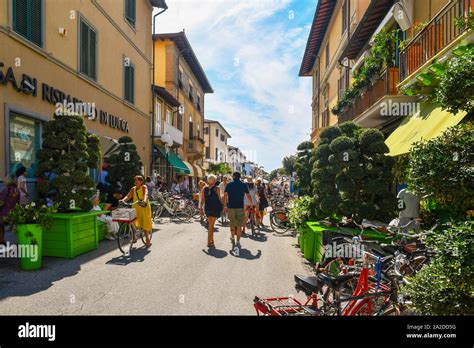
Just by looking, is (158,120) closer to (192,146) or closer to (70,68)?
(192,146)

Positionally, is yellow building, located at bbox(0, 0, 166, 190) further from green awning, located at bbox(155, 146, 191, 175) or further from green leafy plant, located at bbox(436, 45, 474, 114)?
green leafy plant, located at bbox(436, 45, 474, 114)

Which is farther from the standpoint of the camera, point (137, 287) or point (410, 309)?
point (137, 287)

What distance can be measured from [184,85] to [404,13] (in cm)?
2216

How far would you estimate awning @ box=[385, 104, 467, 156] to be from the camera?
625cm

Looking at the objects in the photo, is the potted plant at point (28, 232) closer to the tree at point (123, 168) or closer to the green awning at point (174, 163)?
the tree at point (123, 168)

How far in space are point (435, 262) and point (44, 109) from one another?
10.6 m

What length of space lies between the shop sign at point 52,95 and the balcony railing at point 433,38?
10055 millimetres

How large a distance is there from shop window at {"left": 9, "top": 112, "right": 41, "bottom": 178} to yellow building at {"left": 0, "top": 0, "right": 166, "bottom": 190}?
0.09ft

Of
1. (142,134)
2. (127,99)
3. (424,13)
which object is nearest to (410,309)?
(424,13)

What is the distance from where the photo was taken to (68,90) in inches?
450

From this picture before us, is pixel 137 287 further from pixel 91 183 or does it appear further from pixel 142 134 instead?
pixel 142 134

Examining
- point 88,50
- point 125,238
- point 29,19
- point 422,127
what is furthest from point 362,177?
point 88,50

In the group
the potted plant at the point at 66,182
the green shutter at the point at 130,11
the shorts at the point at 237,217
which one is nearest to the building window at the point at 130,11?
the green shutter at the point at 130,11

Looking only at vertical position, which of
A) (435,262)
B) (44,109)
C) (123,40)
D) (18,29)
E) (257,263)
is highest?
(123,40)
